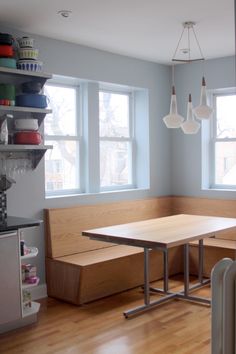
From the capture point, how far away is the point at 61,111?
503 cm

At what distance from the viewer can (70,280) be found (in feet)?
14.5

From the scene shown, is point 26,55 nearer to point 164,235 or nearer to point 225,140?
point 164,235

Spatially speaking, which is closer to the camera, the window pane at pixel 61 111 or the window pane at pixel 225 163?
the window pane at pixel 61 111

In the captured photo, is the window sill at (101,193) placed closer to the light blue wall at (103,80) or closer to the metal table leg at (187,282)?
the light blue wall at (103,80)

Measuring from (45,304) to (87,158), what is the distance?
159 centimetres

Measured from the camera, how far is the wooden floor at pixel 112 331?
11.2 feet

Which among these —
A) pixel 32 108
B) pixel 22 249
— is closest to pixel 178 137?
pixel 32 108

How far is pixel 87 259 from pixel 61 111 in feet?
5.15

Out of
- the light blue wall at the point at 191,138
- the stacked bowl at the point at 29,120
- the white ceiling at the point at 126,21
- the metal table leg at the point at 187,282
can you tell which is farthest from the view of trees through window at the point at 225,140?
the stacked bowl at the point at 29,120

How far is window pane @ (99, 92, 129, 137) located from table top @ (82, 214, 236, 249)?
4.59 ft

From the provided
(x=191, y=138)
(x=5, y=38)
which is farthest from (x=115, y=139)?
(x=5, y=38)

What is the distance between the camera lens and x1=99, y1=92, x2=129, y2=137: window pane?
5.49 meters

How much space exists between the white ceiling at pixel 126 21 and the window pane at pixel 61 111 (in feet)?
1.79

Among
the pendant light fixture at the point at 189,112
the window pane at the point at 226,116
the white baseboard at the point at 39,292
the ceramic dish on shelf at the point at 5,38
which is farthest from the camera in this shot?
the window pane at the point at 226,116
